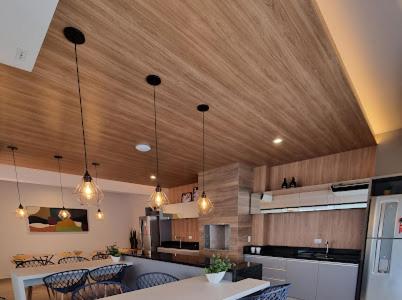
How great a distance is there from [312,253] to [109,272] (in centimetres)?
348

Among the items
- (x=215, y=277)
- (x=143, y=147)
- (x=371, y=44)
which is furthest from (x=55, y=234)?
(x=371, y=44)

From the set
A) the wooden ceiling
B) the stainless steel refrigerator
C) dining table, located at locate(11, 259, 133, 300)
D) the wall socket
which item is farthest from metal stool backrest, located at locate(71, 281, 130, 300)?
the wall socket

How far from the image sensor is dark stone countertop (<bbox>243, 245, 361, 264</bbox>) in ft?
12.3

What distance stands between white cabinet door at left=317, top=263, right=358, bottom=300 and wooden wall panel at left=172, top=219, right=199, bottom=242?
138 inches

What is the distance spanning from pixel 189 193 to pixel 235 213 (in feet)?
7.75

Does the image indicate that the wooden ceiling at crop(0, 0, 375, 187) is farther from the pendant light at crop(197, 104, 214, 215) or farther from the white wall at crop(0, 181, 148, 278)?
the white wall at crop(0, 181, 148, 278)

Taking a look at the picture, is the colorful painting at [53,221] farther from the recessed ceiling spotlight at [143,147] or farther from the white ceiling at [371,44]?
the white ceiling at [371,44]

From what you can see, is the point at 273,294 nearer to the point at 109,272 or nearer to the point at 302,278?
the point at 302,278

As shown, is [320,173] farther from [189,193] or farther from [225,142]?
[189,193]

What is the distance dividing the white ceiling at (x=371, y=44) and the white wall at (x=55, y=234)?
28.6ft

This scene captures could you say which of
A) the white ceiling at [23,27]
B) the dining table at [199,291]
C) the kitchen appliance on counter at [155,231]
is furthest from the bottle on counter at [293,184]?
the white ceiling at [23,27]

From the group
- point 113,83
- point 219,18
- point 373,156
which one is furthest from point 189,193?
point 219,18

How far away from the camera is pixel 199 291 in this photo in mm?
2248

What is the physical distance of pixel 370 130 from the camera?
3.41 m
